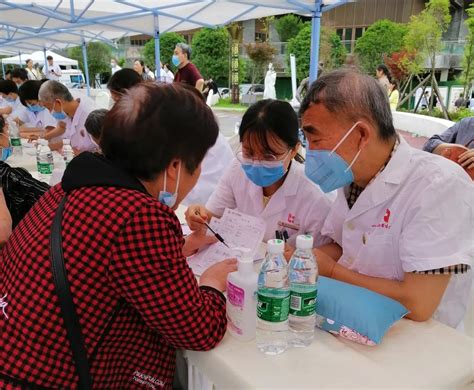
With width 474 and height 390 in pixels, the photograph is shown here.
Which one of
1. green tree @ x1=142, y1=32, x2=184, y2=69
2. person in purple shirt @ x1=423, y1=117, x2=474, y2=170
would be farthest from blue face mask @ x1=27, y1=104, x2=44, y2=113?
green tree @ x1=142, y1=32, x2=184, y2=69

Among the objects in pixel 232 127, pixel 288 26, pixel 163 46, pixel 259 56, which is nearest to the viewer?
pixel 232 127

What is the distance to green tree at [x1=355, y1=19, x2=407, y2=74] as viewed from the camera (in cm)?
1753

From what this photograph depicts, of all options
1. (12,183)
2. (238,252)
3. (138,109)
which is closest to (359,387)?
(238,252)

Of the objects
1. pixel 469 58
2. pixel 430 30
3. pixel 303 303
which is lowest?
pixel 303 303

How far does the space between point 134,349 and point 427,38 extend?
12.9 m

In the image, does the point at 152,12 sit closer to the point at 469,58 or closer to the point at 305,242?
the point at 305,242

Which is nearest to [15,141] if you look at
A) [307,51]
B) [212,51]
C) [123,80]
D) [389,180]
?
[123,80]

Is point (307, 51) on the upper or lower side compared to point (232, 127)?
upper

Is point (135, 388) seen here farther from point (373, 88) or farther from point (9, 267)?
point (373, 88)

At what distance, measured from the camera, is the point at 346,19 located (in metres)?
26.0

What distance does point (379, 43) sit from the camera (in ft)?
59.1

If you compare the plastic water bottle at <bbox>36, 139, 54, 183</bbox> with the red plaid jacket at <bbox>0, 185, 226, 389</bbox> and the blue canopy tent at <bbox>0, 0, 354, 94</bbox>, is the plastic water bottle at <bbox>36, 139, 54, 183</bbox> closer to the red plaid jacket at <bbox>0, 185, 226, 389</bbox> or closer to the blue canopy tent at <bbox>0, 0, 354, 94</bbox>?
the red plaid jacket at <bbox>0, 185, 226, 389</bbox>

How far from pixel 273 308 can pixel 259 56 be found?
2025 cm

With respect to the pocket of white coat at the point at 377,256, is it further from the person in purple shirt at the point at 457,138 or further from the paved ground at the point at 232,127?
the paved ground at the point at 232,127
